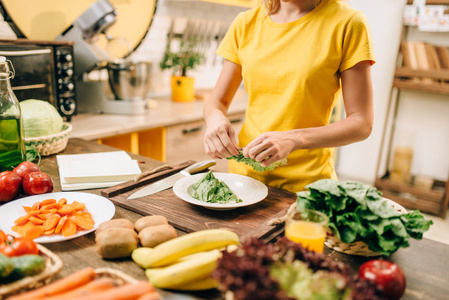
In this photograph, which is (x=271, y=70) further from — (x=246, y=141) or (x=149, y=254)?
(x=149, y=254)

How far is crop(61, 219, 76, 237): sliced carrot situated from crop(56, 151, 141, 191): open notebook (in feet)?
1.08

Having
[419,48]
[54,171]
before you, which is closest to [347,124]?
[54,171]

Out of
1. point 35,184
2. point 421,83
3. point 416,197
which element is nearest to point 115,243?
point 35,184

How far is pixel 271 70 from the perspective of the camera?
4.87 feet

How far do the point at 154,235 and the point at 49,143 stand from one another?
0.98m

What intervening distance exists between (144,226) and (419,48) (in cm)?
346

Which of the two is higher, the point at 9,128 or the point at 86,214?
the point at 9,128

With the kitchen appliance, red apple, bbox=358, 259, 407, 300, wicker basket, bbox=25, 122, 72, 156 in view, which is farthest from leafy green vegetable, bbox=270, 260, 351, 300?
the kitchen appliance

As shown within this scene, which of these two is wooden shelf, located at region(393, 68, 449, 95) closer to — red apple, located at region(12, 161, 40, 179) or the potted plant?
the potted plant

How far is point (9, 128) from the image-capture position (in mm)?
1396

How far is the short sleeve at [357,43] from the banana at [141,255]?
949 mm

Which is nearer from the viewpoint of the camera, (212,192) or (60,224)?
(60,224)

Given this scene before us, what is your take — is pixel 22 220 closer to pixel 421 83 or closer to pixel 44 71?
pixel 44 71

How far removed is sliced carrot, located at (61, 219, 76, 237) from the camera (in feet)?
3.25
